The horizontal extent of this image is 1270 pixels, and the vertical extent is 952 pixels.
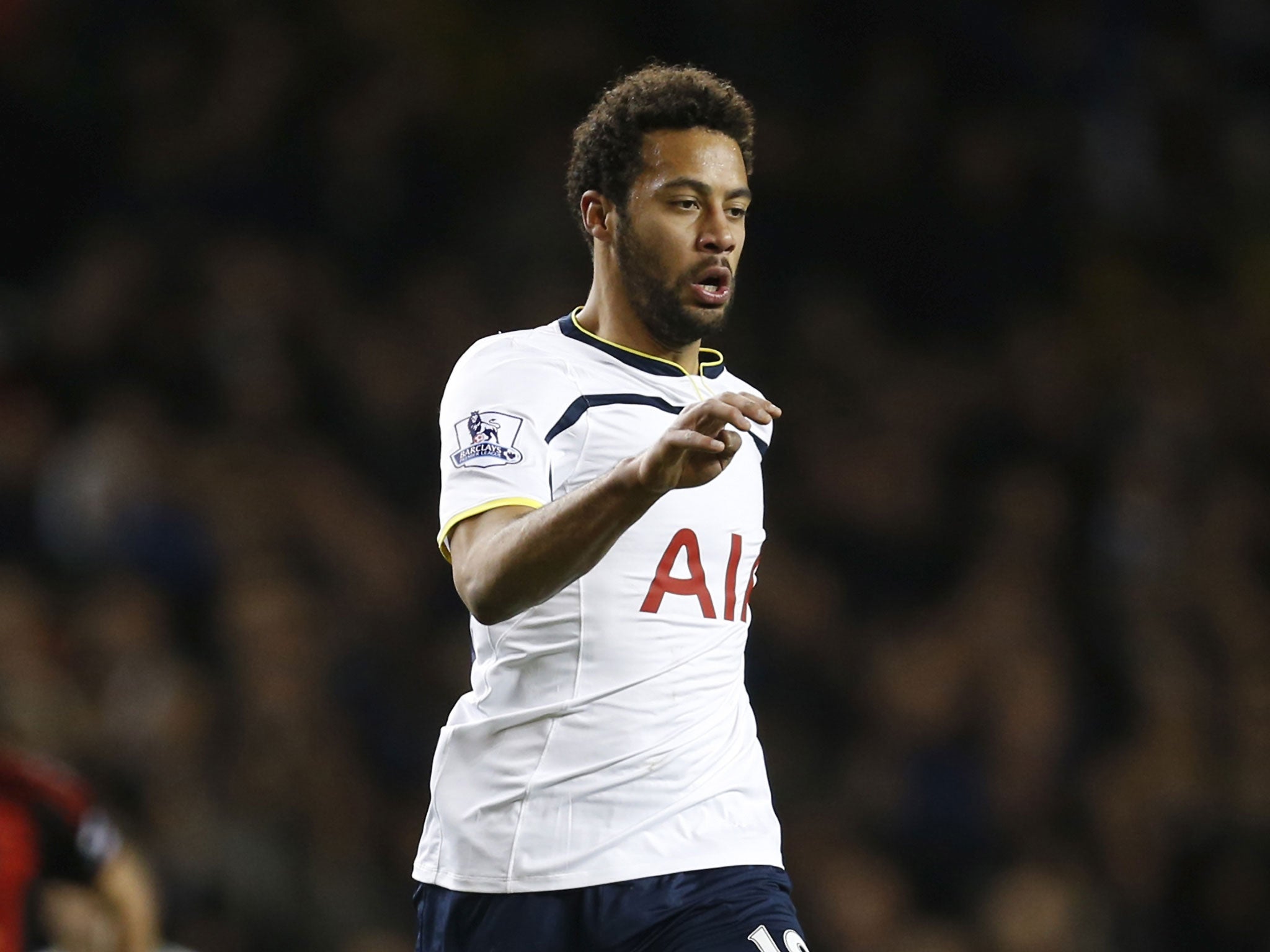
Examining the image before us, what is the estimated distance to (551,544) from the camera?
3387 millimetres

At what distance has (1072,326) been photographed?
11.2 meters

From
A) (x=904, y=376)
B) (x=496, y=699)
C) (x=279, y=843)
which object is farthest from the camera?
(x=904, y=376)

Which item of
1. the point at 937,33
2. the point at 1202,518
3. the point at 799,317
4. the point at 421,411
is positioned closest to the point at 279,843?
the point at 421,411

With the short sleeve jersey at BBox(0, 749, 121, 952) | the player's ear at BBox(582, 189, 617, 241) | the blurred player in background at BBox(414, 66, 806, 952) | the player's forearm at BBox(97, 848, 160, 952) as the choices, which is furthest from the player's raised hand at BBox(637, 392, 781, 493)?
the short sleeve jersey at BBox(0, 749, 121, 952)

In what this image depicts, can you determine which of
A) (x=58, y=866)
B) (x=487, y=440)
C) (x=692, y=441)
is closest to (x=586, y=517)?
(x=692, y=441)

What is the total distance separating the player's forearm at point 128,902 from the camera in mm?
5605

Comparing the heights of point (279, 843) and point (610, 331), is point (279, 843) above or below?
below

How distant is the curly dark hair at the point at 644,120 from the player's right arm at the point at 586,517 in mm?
949

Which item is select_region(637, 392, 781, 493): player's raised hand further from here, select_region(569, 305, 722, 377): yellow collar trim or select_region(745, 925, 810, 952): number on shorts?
select_region(745, 925, 810, 952): number on shorts

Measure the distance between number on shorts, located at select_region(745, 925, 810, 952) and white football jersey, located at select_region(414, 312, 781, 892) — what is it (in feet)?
0.53

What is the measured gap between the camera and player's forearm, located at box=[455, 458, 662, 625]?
131 inches

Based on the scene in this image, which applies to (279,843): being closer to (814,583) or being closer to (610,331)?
(814,583)

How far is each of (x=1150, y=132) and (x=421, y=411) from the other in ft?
16.9

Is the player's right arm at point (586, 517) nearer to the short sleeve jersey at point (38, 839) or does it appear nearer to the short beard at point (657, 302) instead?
the short beard at point (657, 302)
